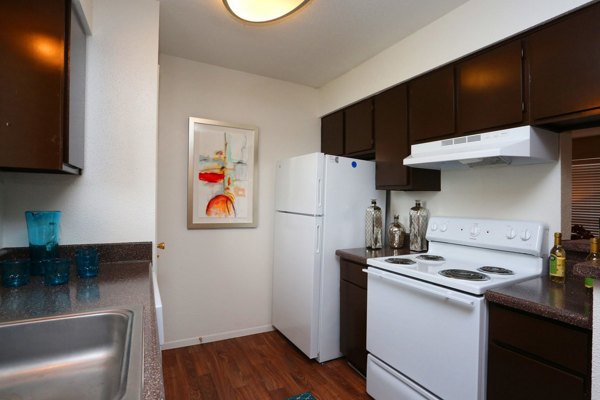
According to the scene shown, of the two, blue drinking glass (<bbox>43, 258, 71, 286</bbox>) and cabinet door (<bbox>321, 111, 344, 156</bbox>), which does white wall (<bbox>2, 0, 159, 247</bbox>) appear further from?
cabinet door (<bbox>321, 111, 344, 156</bbox>)

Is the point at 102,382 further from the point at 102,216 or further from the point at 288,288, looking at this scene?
the point at 288,288

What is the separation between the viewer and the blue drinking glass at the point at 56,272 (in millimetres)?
1207

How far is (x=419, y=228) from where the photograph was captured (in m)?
2.31

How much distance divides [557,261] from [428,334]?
70cm

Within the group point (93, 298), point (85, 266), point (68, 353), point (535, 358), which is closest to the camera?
point (68, 353)

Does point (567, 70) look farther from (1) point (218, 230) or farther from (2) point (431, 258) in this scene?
(1) point (218, 230)

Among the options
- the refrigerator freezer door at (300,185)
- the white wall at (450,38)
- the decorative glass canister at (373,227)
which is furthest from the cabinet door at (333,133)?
the decorative glass canister at (373,227)

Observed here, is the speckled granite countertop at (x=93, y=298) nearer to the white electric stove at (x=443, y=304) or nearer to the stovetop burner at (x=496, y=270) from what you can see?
the white electric stove at (x=443, y=304)

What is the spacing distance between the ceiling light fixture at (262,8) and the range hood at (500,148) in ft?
3.56

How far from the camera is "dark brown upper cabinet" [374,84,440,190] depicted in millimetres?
2178

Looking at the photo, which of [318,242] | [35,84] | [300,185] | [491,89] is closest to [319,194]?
[300,185]

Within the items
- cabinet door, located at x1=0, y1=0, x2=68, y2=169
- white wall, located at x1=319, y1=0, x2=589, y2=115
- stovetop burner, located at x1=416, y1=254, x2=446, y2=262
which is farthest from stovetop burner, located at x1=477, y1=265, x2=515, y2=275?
cabinet door, located at x1=0, y1=0, x2=68, y2=169

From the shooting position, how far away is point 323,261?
2.33 meters

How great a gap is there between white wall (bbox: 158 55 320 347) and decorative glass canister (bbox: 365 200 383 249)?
930mm
